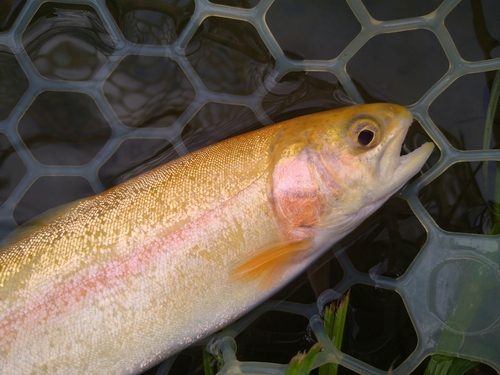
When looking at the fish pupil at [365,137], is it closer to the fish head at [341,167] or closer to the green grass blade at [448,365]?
the fish head at [341,167]

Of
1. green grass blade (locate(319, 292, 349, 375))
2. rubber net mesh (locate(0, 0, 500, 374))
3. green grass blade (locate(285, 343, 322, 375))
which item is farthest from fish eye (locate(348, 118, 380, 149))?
green grass blade (locate(285, 343, 322, 375))

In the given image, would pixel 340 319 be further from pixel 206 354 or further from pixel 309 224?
pixel 206 354

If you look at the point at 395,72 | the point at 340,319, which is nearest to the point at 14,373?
the point at 340,319

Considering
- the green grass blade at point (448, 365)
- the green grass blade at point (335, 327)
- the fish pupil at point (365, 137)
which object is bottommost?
the green grass blade at point (448, 365)

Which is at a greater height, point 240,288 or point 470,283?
point 240,288

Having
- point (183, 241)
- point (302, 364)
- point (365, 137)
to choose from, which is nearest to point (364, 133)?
point (365, 137)

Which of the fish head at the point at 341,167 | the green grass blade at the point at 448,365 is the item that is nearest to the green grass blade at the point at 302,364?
the fish head at the point at 341,167
